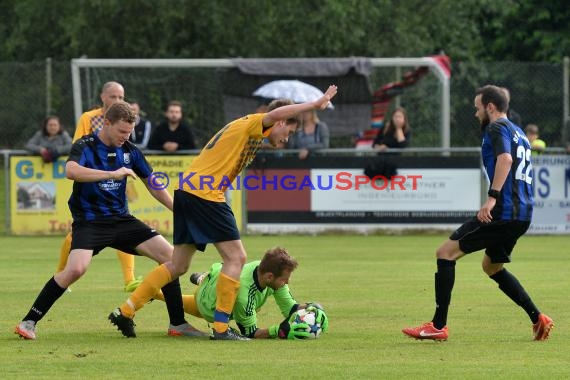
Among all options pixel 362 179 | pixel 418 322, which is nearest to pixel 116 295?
pixel 418 322

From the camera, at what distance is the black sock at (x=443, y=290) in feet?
30.3

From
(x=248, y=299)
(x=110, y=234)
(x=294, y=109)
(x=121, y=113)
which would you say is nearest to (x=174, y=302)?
(x=248, y=299)

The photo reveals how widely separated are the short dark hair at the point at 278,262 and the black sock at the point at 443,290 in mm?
1020

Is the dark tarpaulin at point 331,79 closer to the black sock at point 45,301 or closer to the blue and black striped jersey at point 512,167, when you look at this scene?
the blue and black striped jersey at point 512,167

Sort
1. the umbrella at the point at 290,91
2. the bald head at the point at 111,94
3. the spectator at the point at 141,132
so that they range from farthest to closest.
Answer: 1. the umbrella at the point at 290,91
2. the spectator at the point at 141,132
3. the bald head at the point at 111,94

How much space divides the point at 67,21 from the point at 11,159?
11.6 metres

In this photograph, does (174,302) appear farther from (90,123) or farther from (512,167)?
(90,123)

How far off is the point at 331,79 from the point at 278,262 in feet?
44.6

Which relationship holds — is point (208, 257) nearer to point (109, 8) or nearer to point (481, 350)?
point (481, 350)

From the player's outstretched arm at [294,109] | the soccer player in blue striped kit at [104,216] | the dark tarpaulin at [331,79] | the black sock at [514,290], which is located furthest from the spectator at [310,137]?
the player's outstretched arm at [294,109]

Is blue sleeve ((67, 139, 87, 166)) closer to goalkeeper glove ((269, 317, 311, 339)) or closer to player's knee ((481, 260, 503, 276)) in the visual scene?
goalkeeper glove ((269, 317, 311, 339))

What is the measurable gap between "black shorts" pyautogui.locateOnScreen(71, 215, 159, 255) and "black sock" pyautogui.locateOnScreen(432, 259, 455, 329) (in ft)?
6.80

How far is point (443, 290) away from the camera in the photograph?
9258 mm

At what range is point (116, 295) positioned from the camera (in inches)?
485
